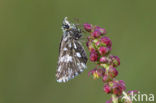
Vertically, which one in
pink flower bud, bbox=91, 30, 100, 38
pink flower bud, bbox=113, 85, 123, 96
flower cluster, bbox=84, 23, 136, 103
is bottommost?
pink flower bud, bbox=113, 85, 123, 96

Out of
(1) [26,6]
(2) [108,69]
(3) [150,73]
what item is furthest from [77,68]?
(1) [26,6]

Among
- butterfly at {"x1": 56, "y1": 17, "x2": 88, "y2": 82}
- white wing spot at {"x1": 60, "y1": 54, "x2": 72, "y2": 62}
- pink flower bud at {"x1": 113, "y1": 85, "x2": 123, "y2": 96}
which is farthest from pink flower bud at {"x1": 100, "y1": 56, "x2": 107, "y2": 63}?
white wing spot at {"x1": 60, "y1": 54, "x2": 72, "y2": 62}

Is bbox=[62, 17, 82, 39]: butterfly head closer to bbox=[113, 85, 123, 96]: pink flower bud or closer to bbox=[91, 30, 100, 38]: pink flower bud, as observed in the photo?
bbox=[91, 30, 100, 38]: pink flower bud

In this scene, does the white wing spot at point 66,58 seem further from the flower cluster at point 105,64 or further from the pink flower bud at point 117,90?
the pink flower bud at point 117,90

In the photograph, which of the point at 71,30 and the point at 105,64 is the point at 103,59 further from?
the point at 71,30

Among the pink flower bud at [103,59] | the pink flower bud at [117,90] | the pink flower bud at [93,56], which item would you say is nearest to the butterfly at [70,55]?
the pink flower bud at [93,56]

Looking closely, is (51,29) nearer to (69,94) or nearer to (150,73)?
(69,94)
